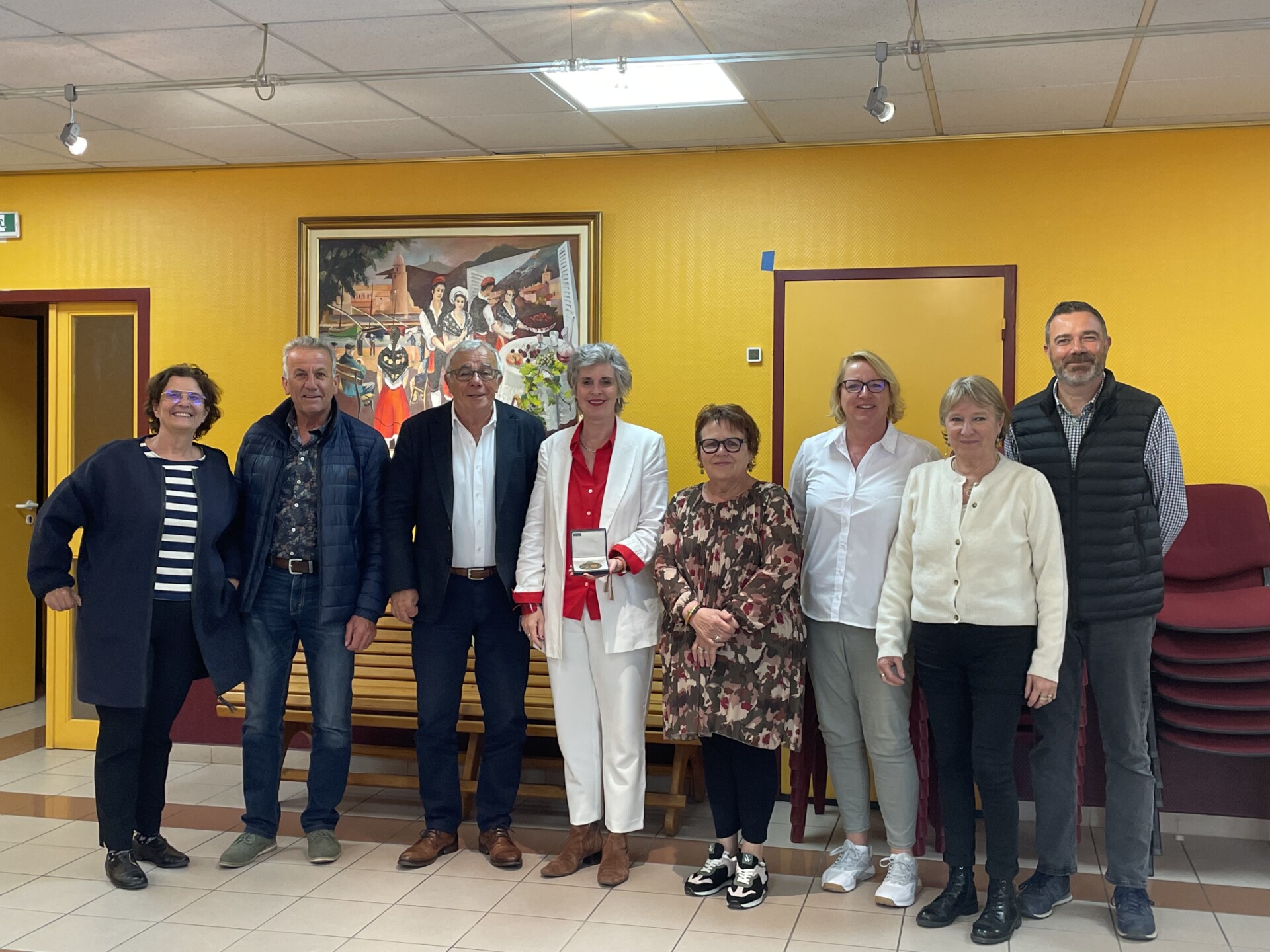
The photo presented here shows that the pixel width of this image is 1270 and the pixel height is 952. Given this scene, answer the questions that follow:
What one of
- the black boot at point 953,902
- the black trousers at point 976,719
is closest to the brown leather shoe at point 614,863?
the black boot at point 953,902

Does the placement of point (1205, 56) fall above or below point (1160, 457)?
above

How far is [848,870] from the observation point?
3.95 meters

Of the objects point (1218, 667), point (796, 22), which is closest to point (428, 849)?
point (1218, 667)

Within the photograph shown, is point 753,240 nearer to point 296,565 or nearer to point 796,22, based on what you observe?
point 796,22

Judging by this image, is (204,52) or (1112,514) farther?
(204,52)

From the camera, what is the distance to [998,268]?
4.95 metres

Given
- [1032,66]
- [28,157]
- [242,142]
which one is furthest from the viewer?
[28,157]

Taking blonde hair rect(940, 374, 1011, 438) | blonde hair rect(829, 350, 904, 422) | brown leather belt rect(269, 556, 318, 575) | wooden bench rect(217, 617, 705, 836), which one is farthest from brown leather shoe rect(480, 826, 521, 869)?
blonde hair rect(940, 374, 1011, 438)

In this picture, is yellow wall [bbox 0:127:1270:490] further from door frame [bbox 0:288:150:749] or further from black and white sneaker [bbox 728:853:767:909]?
black and white sneaker [bbox 728:853:767:909]

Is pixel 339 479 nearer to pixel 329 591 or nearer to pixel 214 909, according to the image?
pixel 329 591

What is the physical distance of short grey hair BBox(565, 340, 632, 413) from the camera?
3914 millimetres

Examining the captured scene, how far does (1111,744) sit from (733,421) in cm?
151

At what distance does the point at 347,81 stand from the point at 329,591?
1.86 metres

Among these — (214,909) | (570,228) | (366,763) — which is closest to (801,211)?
(570,228)
